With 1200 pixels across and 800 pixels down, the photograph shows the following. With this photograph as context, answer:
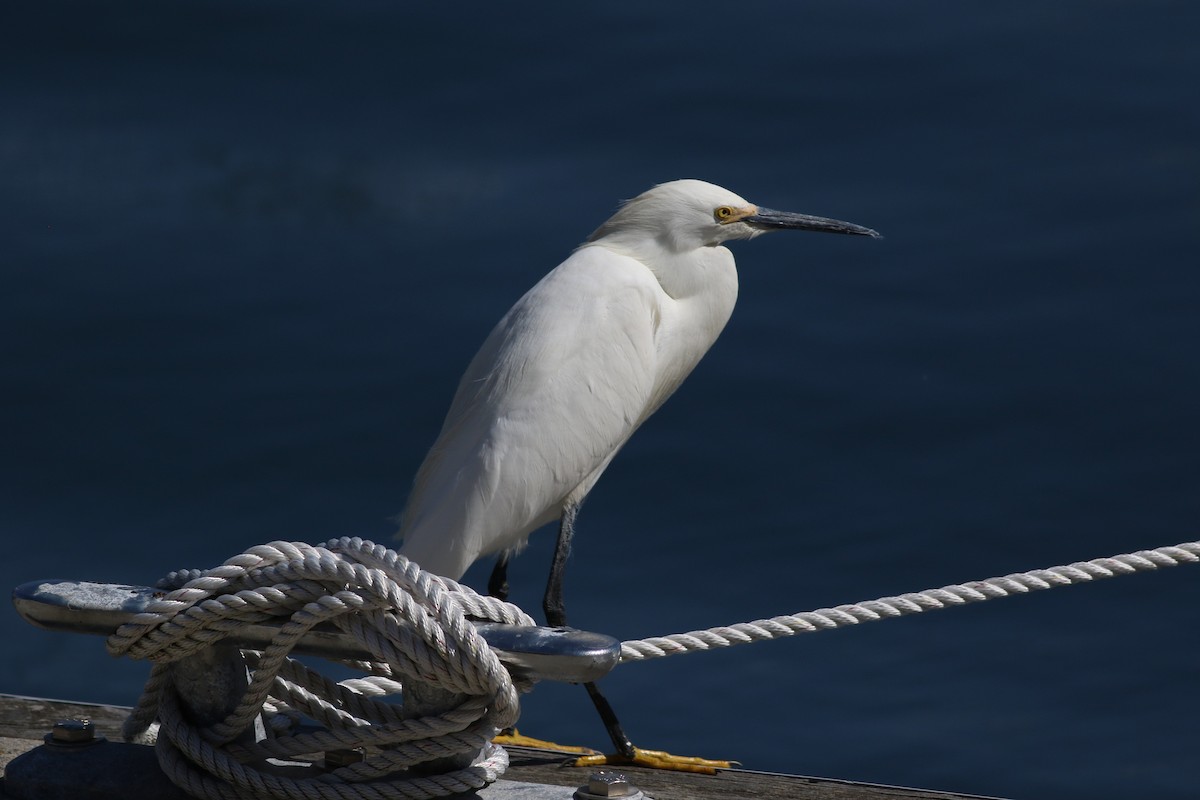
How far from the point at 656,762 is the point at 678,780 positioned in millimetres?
1053

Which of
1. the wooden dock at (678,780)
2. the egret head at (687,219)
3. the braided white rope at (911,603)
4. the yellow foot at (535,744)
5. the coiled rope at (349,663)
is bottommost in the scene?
the yellow foot at (535,744)

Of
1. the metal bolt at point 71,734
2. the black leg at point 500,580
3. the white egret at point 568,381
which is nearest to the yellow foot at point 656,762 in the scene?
the white egret at point 568,381

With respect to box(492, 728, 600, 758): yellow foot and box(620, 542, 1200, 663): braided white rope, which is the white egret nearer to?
box(492, 728, 600, 758): yellow foot

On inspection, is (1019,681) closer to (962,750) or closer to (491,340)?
(962,750)

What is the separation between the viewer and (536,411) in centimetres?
323

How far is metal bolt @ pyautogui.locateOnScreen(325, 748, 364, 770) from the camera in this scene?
1.17 m

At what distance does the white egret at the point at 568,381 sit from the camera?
10.5 feet

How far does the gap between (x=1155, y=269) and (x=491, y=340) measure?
11.8 ft

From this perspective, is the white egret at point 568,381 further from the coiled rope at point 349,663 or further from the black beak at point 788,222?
the coiled rope at point 349,663

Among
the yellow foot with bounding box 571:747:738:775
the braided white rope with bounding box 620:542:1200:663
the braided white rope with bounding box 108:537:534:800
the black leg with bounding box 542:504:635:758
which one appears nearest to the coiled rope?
the braided white rope with bounding box 108:537:534:800

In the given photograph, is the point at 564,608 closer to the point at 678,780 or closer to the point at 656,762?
the point at 656,762

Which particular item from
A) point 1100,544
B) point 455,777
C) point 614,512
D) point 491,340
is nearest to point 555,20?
point 614,512

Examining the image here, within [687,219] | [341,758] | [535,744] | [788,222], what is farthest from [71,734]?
[788,222]

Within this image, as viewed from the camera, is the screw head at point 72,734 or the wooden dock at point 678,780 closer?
the screw head at point 72,734
